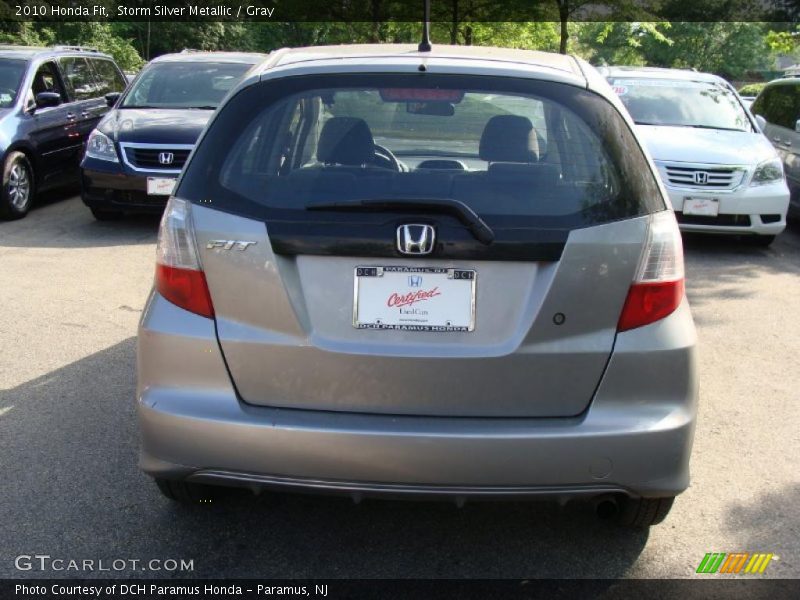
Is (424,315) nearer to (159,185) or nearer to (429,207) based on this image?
(429,207)

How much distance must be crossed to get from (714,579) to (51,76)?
10224mm

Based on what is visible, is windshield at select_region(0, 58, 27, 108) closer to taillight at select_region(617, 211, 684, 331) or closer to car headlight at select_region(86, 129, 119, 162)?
car headlight at select_region(86, 129, 119, 162)

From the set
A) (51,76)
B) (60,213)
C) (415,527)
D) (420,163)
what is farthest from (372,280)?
(51,76)

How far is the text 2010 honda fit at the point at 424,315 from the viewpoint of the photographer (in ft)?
9.30

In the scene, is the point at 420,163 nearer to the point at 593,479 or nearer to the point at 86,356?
the point at 593,479

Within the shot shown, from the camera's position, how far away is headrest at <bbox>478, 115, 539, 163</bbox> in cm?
306

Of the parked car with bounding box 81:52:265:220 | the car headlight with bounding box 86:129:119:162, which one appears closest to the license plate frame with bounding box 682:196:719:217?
the parked car with bounding box 81:52:265:220

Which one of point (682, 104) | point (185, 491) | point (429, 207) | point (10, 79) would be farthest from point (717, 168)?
point (10, 79)

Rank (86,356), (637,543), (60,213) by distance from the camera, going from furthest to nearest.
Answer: (60,213)
(86,356)
(637,543)

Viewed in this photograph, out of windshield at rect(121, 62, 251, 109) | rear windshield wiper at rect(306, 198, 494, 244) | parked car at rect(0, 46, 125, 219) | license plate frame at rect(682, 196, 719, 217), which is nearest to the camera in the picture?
rear windshield wiper at rect(306, 198, 494, 244)

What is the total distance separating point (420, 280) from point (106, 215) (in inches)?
315

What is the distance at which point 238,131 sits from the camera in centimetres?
304

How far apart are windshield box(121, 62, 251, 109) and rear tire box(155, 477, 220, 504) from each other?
7.35 metres

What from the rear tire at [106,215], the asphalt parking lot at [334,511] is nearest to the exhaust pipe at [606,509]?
the asphalt parking lot at [334,511]
